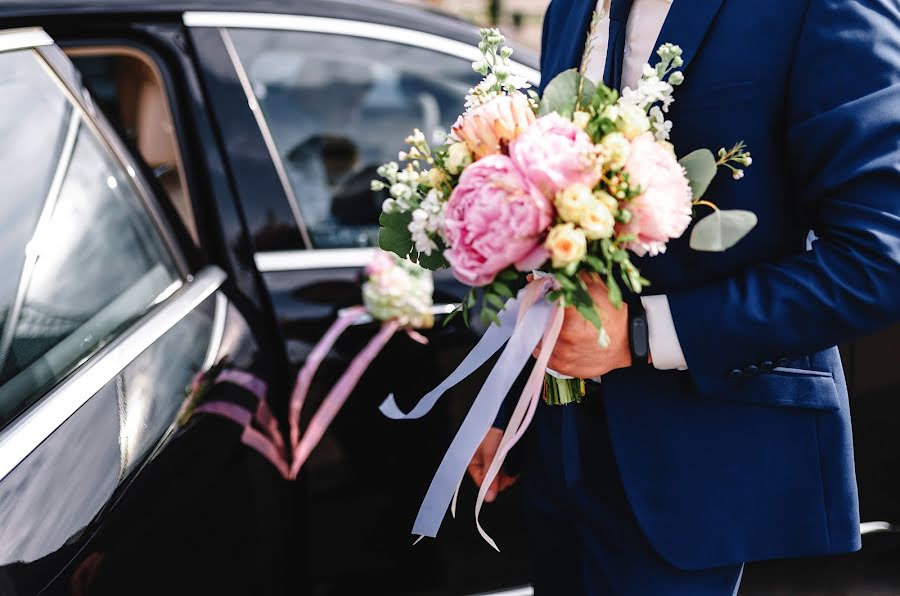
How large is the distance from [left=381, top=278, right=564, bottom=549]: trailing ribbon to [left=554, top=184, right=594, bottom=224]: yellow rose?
18cm

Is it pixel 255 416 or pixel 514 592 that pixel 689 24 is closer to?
pixel 255 416

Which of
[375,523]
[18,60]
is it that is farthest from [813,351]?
[18,60]

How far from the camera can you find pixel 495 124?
1206 millimetres

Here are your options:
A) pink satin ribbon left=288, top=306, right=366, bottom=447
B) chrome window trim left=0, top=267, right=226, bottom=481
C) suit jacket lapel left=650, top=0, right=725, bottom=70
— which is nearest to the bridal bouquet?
suit jacket lapel left=650, top=0, right=725, bottom=70

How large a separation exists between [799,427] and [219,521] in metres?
1.04

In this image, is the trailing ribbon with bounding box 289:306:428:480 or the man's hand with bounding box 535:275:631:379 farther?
the trailing ribbon with bounding box 289:306:428:480

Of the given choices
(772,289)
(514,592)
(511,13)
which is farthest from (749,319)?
(511,13)

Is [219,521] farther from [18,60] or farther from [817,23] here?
[817,23]

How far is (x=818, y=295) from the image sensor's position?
124 cm

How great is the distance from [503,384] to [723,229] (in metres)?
0.40

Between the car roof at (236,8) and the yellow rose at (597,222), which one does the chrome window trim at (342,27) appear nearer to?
the car roof at (236,8)

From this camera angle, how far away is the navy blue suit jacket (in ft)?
3.98

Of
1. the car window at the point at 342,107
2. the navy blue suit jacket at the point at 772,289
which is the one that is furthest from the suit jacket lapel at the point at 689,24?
the car window at the point at 342,107

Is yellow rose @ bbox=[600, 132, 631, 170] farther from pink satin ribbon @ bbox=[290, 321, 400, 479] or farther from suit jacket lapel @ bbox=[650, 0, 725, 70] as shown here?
pink satin ribbon @ bbox=[290, 321, 400, 479]
